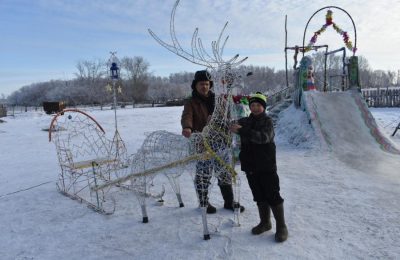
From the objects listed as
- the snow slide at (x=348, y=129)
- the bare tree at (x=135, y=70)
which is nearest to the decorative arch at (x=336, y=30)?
the snow slide at (x=348, y=129)

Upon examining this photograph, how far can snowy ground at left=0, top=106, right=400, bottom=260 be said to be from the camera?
3.63m

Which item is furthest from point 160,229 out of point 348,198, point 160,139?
point 348,198

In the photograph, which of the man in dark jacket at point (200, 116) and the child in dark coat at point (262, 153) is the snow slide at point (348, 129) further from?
the man in dark jacket at point (200, 116)

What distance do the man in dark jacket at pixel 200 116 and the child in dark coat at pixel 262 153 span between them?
429 mm

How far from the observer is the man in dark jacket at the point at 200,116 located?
3.90 m

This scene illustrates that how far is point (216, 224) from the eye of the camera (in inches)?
170

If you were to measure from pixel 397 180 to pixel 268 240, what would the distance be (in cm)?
350

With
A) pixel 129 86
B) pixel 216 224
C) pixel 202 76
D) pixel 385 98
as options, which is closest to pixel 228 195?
pixel 216 224

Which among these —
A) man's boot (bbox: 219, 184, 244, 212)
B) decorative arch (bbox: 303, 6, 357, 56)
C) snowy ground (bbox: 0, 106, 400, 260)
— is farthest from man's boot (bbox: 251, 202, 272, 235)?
decorative arch (bbox: 303, 6, 357, 56)

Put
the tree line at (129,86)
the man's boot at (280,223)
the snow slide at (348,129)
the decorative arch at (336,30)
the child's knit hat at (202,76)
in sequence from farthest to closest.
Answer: the tree line at (129,86) → the decorative arch at (336,30) → the snow slide at (348,129) → the child's knit hat at (202,76) → the man's boot at (280,223)

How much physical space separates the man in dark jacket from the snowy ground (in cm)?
56

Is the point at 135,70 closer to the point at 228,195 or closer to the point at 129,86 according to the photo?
the point at 129,86

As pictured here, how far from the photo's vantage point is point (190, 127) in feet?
13.3

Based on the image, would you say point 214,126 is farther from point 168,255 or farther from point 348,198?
point 348,198
